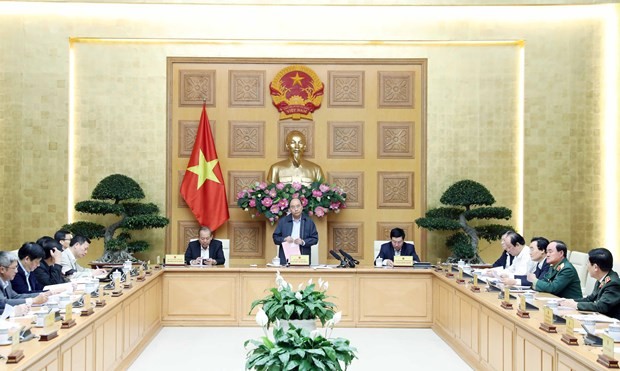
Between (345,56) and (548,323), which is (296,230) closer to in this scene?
(345,56)

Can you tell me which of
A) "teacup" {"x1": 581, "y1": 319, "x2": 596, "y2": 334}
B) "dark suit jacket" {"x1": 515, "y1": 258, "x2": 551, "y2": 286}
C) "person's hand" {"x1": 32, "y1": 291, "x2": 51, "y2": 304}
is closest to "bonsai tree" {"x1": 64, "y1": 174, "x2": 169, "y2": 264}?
"person's hand" {"x1": 32, "y1": 291, "x2": 51, "y2": 304}

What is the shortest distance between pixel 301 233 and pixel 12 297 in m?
3.38

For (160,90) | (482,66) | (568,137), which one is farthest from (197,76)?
(568,137)

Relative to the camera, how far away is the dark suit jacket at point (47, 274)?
529 cm

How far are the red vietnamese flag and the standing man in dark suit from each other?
1.48 meters

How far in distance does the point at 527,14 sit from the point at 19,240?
23.5 ft

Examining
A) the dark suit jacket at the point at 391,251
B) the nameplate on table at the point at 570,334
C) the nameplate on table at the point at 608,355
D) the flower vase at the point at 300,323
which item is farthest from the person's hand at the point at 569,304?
the dark suit jacket at the point at 391,251

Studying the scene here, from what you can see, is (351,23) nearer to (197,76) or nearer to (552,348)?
(197,76)

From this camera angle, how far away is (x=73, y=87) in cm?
873

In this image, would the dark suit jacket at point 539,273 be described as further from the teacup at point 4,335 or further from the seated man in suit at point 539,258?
the teacup at point 4,335

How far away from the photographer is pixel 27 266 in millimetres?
4824

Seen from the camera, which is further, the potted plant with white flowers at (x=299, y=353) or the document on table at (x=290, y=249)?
the document on table at (x=290, y=249)

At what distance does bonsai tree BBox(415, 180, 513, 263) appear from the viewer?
8.02m

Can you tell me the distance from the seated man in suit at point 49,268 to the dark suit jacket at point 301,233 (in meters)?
2.51
